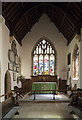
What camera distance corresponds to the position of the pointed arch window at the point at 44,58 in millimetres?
13203

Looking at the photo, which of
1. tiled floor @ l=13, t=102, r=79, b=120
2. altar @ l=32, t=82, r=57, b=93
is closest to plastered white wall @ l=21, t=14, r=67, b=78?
altar @ l=32, t=82, r=57, b=93

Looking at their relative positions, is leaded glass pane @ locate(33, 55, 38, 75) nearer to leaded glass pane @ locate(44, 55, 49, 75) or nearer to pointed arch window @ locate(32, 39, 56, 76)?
pointed arch window @ locate(32, 39, 56, 76)

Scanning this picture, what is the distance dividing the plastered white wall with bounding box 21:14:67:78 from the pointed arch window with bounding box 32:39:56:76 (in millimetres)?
371

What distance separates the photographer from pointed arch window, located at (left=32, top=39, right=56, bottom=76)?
520 inches

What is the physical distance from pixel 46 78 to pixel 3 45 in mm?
5333

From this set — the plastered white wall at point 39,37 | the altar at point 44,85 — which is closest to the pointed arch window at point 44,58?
the plastered white wall at point 39,37

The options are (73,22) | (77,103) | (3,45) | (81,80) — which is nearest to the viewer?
(77,103)

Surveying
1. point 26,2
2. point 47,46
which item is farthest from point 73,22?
point 47,46

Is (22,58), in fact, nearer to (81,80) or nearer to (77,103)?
(81,80)

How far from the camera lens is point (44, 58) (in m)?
13.3

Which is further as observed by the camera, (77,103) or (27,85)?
(27,85)

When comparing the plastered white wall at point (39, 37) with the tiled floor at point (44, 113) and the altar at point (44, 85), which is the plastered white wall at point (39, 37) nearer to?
the altar at point (44, 85)

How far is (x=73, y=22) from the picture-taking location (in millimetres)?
9109

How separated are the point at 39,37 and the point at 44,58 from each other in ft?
5.47
